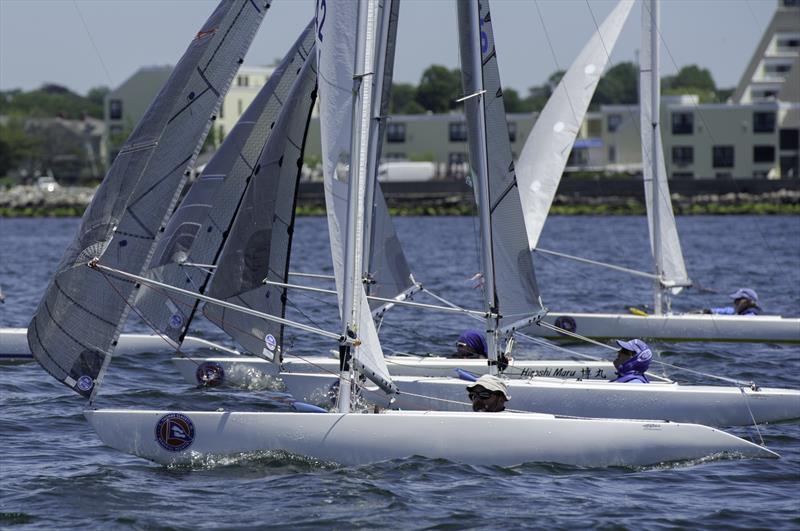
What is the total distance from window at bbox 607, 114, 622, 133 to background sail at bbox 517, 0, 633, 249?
256 ft

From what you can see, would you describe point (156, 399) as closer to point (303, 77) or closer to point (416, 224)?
point (303, 77)

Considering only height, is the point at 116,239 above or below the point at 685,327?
above

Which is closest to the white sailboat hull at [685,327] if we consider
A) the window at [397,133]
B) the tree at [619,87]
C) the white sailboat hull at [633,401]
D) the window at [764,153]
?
the white sailboat hull at [633,401]

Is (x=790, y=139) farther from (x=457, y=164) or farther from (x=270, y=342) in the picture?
(x=270, y=342)

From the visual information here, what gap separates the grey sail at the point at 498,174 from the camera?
15.2 meters

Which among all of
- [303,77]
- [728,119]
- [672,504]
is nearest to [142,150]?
[303,77]

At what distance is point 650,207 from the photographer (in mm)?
23219

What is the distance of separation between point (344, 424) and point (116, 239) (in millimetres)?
2656

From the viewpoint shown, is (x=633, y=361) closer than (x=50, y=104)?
Yes

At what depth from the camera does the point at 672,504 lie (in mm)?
11414

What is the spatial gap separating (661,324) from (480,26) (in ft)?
28.2

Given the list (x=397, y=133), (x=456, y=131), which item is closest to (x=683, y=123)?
(x=456, y=131)

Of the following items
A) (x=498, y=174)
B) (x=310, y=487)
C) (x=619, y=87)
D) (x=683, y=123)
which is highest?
(x=619, y=87)

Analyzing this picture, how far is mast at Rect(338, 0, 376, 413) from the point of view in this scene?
38.9 feet
